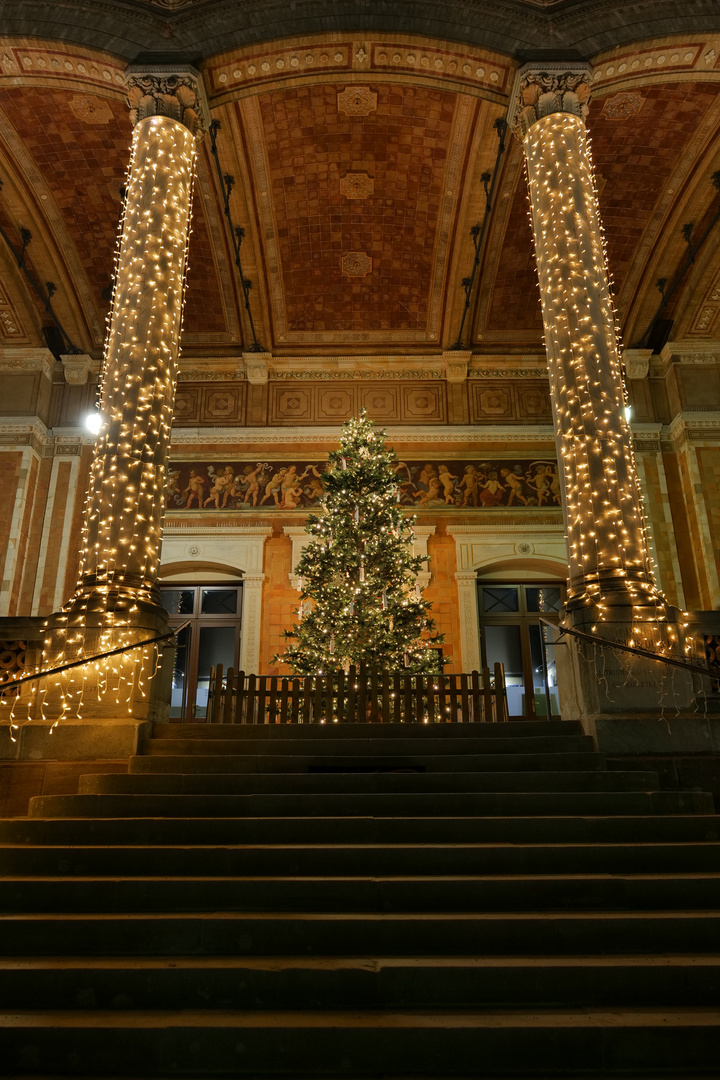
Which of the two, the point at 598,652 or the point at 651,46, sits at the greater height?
the point at 651,46

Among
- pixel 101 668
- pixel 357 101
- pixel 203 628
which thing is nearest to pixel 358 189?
pixel 357 101

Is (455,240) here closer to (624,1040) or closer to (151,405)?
(151,405)

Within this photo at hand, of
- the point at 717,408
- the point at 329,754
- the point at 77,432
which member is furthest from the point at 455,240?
Result: the point at 329,754

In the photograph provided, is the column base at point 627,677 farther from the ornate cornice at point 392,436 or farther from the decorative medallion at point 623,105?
the decorative medallion at point 623,105

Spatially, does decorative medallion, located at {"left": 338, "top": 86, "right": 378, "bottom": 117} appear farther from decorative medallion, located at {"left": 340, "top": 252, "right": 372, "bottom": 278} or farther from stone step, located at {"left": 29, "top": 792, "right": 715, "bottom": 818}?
stone step, located at {"left": 29, "top": 792, "right": 715, "bottom": 818}

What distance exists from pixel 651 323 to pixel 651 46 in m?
6.05

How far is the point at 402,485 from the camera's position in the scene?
14.1 metres

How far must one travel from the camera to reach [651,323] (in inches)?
580

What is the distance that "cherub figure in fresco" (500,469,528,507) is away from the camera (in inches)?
560

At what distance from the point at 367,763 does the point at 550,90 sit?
8180mm

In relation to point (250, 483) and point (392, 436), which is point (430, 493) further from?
point (250, 483)

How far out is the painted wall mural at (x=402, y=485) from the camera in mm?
14141

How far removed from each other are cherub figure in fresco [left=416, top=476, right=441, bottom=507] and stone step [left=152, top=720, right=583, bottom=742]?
338 inches

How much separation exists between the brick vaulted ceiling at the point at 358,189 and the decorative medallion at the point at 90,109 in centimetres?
3
